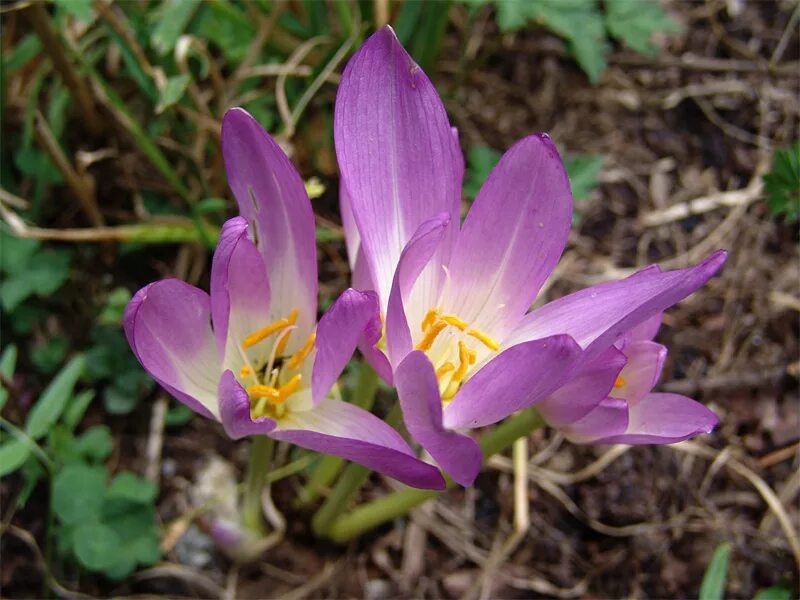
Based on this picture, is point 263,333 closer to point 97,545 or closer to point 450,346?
point 450,346

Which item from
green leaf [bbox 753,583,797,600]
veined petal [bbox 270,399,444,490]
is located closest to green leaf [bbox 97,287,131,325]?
veined petal [bbox 270,399,444,490]

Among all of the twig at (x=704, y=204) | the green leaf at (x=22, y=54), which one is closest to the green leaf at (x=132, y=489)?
the green leaf at (x=22, y=54)

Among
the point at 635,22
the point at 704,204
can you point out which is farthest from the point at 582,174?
the point at 704,204

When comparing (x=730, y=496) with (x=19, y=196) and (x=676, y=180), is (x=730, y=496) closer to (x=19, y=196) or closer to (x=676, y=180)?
(x=676, y=180)

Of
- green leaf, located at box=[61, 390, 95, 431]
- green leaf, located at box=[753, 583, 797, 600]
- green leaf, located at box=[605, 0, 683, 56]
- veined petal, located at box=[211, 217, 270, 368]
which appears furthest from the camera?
green leaf, located at box=[605, 0, 683, 56]

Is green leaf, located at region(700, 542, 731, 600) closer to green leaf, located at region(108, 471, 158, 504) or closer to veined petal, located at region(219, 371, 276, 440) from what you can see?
veined petal, located at region(219, 371, 276, 440)

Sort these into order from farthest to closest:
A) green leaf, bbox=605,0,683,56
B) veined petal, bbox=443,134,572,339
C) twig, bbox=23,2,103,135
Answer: green leaf, bbox=605,0,683,56 → twig, bbox=23,2,103,135 → veined petal, bbox=443,134,572,339

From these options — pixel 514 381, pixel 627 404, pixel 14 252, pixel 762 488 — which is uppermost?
pixel 514 381
